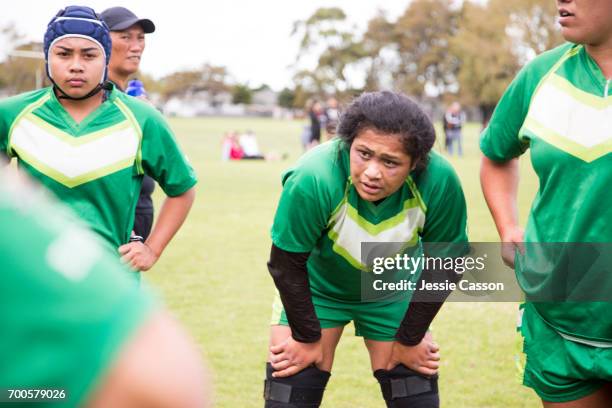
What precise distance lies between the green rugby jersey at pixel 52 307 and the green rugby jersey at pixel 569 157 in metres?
2.43

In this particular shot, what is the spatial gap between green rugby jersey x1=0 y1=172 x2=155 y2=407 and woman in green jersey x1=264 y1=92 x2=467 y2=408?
265 cm

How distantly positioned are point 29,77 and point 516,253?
77.6 meters

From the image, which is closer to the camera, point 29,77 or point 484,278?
point 484,278

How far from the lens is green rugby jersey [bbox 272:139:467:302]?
3691 millimetres

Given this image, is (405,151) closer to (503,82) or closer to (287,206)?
(287,206)

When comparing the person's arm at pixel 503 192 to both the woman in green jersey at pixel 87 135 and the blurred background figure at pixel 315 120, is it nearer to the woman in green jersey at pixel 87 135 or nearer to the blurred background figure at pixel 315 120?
the woman in green jersey at pixel 87 135

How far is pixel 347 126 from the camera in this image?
12.3ft

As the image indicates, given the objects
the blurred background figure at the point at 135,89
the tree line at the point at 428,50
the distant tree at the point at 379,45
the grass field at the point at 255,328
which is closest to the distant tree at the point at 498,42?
the tree line at the point at 428,50

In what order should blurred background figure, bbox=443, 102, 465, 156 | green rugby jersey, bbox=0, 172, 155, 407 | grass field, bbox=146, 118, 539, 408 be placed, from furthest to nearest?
1. blurred background figure, bbox=443, 102, 465, 156
2. grass field, bbox=146, 118, 539, 408
3. green rugby jersey, bbox=0, 172, 155, 407

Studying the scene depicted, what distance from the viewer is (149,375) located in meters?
0.99

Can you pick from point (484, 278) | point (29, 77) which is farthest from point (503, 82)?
point (484, 278)

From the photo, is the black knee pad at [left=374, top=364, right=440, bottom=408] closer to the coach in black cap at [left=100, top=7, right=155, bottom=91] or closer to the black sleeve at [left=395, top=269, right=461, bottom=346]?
the black sleeve at [left=395, top=269, right=461, bottom=346]

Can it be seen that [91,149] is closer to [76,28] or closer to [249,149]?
[76,28]

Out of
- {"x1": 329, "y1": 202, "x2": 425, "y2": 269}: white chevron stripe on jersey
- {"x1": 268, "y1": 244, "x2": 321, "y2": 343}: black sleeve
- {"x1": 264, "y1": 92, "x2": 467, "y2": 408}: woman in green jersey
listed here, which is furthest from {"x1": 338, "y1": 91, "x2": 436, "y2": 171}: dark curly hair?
{"x1": 268, "y1": 244, "x2": 321, "y2": 343}: black sleeve
